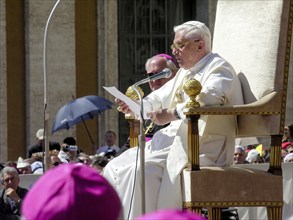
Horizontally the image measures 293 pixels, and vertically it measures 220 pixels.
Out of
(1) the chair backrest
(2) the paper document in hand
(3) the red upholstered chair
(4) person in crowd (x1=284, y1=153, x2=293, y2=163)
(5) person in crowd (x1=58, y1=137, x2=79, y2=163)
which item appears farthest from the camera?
(5) person in crowd (x1=58, y1=137, x2=79, y2=163)

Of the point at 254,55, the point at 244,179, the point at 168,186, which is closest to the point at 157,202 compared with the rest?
the point at 168,186

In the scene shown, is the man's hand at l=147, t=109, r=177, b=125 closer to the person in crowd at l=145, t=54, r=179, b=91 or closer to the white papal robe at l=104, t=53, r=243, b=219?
the white papal robe at l=104, t=53, r=243, b=219

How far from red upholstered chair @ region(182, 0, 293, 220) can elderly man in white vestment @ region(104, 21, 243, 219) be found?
4.5 inches

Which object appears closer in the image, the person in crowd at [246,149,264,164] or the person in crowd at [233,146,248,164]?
the person in crowd at [233,146,248,164]

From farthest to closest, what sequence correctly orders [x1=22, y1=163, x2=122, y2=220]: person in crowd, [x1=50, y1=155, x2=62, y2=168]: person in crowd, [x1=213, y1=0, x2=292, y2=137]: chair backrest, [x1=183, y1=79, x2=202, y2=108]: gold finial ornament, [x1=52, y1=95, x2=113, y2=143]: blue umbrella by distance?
[x1=52, y1=95, x2=113, y2=143]: blue umbrella → [x1=50, y1=155, x2=62, y2=168]: person in crowd → [x1=213, y1=0, x2=292, y2=137]: chair backrest → [x1=183, y1=79, x2=202, y2=108]: gold finial ornament → [x1=22, y1=163, x2=122, y2=220]: person in crowd

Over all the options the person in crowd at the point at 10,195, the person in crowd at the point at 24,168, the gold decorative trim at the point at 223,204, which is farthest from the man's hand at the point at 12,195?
the gold decorative trim at the point at 223,204

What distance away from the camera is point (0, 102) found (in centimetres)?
1825

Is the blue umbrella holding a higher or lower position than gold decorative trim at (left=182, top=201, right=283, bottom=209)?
lower

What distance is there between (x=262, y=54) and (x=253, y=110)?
52 cm

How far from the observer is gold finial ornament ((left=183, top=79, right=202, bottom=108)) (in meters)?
6.96

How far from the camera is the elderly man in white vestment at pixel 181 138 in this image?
23.7 ft

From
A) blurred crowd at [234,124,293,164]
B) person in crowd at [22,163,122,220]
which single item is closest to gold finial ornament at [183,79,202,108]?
person in crowd at [22,163,122,220]

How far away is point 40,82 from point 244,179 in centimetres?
1171

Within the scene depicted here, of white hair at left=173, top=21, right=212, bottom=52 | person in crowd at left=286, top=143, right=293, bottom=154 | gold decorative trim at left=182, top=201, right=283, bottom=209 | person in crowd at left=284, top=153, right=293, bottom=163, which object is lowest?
person in crowd at left=286, top=143, right=293, bottom=154
